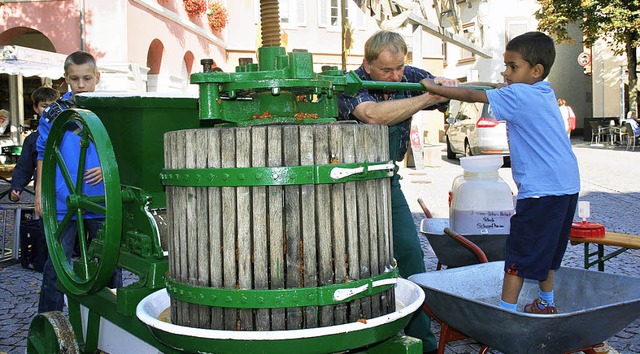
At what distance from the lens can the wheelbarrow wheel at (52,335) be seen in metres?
3.15

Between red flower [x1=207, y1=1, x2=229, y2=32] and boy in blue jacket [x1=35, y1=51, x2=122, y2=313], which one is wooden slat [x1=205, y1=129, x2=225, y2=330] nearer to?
boy in blue jacket [x1=35, y1=51, x2=122, y2=313]

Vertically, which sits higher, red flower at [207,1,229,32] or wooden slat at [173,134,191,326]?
red flower at [207,1,229,32]

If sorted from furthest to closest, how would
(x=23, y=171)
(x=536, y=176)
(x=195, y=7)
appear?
(x=195, y=7) → (x=23, y=171) → (x=536, y=176)

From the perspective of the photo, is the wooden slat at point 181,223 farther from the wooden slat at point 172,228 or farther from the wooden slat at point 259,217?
the wooden slat at point 259,217

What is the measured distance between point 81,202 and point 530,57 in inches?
82.0

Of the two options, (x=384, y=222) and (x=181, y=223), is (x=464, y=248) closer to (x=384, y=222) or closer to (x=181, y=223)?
(x=384, y=222)

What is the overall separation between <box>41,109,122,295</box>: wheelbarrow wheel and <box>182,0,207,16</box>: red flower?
18420 millimetres

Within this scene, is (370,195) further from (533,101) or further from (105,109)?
(105,109)

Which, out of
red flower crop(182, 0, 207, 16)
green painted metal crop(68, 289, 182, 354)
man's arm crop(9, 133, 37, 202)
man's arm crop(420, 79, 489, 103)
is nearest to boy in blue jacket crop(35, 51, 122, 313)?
green painted metal crop(68, 289, 182, 354)

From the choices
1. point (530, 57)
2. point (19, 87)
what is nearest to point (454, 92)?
point (530, 57)

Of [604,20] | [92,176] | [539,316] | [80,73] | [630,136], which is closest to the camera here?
[539,316]

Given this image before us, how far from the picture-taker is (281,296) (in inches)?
79.4

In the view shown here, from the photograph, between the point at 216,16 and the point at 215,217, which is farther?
the point at 216,16

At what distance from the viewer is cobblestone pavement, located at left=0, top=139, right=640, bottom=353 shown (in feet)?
13.9
